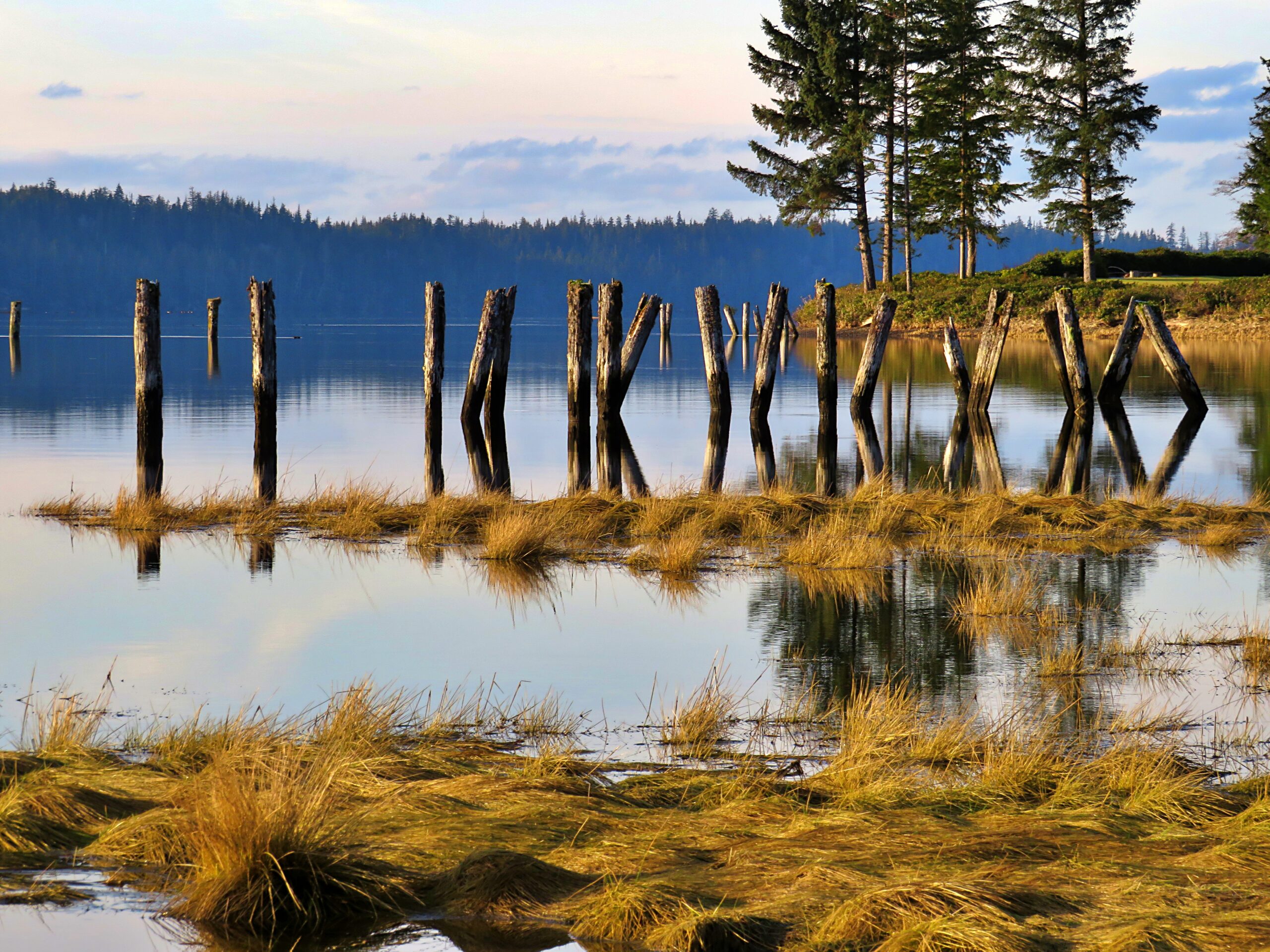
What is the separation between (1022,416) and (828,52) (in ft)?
113

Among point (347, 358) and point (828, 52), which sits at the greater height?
point (828, 52)

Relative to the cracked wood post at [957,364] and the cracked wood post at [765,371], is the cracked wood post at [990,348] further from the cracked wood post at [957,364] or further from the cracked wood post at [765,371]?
the cracked wood post at [765,371]

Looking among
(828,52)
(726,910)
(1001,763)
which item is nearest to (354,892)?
(726,910)

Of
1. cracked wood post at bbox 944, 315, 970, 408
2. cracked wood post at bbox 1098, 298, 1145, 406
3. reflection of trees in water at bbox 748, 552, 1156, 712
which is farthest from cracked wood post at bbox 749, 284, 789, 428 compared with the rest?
reflection of trees in water at bbox 748, 552, 1156, 712

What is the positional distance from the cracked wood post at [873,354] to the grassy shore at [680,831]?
1864 centimetres

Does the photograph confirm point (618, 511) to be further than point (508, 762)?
Yes

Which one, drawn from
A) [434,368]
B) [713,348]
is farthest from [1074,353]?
[434,368]

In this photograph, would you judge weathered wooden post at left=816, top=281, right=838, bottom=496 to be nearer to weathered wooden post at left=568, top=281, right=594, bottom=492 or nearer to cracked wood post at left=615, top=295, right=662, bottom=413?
cracked wood post at left=615, top=295, right=662, bottom=413

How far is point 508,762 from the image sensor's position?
7.26 metres

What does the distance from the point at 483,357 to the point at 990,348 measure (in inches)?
419

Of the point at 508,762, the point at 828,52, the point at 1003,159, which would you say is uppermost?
the point at 828,52

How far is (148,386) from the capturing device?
69.1 ft

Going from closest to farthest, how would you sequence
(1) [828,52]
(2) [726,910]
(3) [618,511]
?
1. (2) [726,910]
2. (3) [618,511]
3. (1) [828,52]

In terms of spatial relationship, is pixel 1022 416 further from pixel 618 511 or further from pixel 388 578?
pixel 388 578
